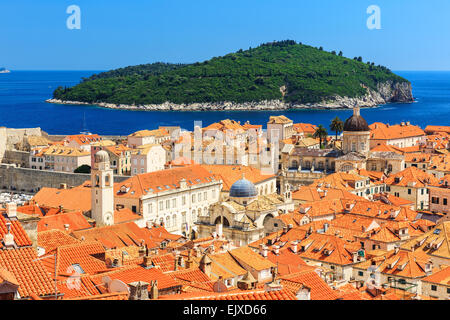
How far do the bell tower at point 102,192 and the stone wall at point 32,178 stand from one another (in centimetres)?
2134

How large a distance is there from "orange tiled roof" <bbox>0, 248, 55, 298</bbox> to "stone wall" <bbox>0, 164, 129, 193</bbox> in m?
48.6

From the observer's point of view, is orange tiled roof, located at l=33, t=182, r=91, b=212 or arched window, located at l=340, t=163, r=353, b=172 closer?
orange tiled roof, located at l=33, t=182, r=91, b=212

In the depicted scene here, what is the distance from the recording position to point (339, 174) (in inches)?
2020

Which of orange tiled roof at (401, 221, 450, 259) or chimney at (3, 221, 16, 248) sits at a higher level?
chimney at (3, 221, 16, 248)

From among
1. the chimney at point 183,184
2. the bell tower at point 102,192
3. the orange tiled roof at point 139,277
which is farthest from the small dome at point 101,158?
the orange tiled roof at point 139,277

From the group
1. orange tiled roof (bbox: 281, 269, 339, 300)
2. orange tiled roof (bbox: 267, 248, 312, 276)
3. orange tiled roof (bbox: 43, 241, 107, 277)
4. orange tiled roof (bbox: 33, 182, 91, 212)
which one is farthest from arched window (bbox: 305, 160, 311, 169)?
orange tiled roof (bbox: 281, 269, 339, 300)

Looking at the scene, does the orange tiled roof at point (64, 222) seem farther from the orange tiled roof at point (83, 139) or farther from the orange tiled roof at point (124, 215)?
the orange tiled roof at point (83, 139)

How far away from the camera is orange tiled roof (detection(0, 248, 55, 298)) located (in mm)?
9305

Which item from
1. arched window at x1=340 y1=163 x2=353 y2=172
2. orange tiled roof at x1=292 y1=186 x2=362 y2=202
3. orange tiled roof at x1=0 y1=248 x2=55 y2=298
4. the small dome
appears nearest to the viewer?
orange tiled roof at x1=0 y1=248 x2=55 y2=298

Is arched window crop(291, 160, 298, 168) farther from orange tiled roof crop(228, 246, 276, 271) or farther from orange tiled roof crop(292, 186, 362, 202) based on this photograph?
orange tiled roof crop(228, 246, 276, 271)

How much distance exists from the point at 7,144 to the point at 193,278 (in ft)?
211

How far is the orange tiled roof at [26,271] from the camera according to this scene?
930 cm

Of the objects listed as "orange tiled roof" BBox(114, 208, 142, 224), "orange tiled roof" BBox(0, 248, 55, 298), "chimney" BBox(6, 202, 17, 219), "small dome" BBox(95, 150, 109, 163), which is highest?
"chimney" BBox(6, 202, 17, 219)
